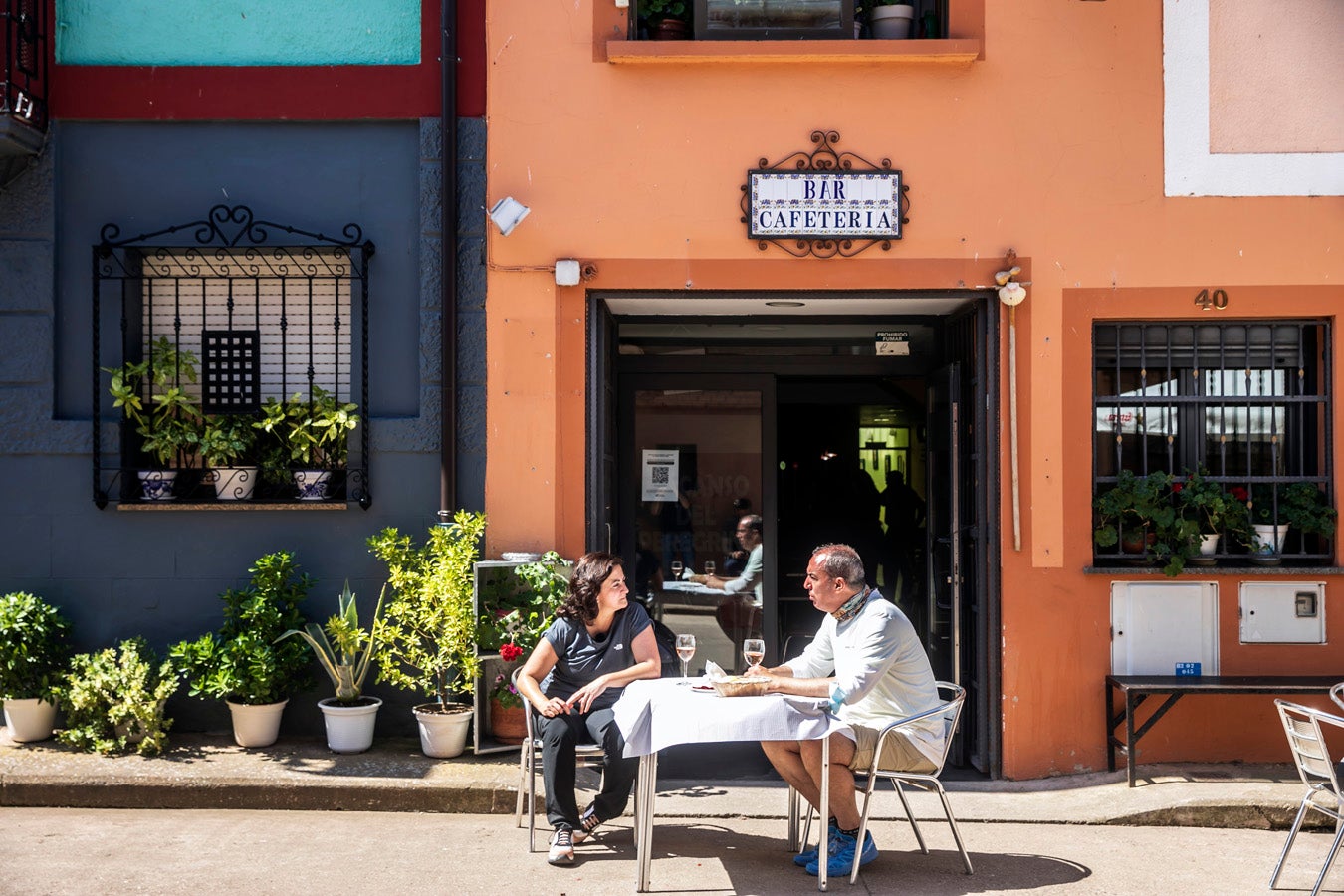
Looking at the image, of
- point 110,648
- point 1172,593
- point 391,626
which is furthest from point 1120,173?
point 110,648

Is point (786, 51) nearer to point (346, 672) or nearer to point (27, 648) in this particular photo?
point (346, 672)

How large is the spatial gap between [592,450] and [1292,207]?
409cm

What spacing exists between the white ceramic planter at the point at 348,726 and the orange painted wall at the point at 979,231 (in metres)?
1.12

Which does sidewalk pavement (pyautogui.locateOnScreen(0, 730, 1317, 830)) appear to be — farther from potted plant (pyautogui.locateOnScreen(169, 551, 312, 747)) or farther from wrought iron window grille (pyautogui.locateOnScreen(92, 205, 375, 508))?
wrought iron window grille (pyautogui.locateOnScreen(92, 205, 375, 508))

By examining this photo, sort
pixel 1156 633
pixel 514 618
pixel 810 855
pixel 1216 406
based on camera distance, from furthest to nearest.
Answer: pixel 1216 406, pixel 1156 633, pixel 514 618, pixel 810 855

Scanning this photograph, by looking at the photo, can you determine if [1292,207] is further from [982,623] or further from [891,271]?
[982,623]

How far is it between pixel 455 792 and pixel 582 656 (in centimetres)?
108

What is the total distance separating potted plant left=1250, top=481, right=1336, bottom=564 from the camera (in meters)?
6.89

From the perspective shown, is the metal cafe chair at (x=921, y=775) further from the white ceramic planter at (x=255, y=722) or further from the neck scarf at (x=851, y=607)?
the white ceramic planter at (x=255, y=722)

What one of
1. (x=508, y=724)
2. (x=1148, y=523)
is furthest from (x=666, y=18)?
(x=508, y=724)

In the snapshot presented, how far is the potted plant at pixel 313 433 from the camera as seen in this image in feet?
23.5

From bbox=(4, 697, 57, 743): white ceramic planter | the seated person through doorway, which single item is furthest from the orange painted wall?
bbox=(4, 697, 57, 743): white ceramic planter

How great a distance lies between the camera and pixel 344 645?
6.77 meters

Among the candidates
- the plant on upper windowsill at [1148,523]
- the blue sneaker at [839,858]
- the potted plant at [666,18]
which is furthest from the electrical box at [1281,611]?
the potted plant at [666,18]
